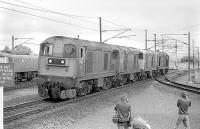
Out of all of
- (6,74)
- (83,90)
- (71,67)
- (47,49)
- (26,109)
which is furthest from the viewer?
(83,90)

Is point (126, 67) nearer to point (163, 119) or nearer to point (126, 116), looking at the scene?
point (163, 119)

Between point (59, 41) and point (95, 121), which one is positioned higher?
point (59, 41)

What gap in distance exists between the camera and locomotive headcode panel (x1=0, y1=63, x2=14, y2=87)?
941cm

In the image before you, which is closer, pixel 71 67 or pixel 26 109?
pixel 26 109

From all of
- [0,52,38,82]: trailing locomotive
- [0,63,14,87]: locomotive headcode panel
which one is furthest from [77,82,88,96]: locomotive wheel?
[0,52,38,82]: trailing locomotive

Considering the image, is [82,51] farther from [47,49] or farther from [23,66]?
[23,66]

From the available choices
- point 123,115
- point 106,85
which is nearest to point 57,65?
point 106,85

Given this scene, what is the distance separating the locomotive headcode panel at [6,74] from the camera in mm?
9414

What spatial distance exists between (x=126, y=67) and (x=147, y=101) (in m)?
11.3

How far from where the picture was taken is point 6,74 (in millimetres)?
9477

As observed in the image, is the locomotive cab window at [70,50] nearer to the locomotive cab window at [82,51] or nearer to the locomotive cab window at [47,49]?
the locomotive cab window at [82,51]

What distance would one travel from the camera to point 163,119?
1524cm

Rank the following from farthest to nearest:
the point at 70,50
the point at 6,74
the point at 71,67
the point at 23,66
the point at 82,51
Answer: the point at 23,66 < the point at 82,51 < the point at 70,50 < the point at 71,67 < the point at 6,74

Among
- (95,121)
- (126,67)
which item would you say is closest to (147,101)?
(95,121)
